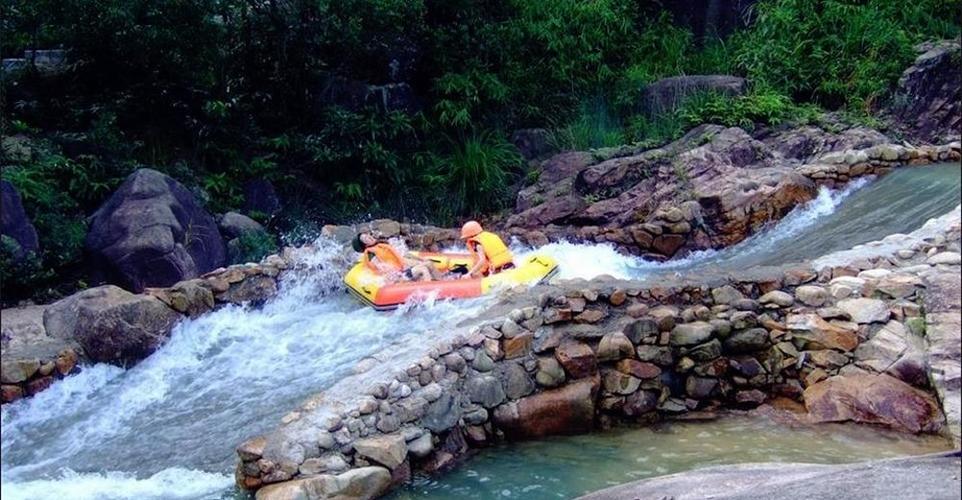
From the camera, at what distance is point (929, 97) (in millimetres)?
10547

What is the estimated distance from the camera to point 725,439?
557 cm

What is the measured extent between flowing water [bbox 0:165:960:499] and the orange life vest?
41cm

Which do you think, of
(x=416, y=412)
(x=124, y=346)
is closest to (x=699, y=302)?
(x=416, y=412)

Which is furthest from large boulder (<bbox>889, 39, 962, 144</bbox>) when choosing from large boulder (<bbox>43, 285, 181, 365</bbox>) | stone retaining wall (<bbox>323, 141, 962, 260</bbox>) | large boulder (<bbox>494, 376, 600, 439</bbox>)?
large boulder (<bbox>43, 285, 181, 365</bbox>)

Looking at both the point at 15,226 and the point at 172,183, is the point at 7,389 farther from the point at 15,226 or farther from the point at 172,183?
the point at 172,183

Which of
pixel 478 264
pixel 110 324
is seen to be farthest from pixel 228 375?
pixel 478 264

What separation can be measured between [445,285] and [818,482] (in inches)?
187

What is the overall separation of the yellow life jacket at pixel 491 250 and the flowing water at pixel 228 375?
26.7 inches

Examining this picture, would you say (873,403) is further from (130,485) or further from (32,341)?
(32,341)

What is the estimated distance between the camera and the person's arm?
309 inches

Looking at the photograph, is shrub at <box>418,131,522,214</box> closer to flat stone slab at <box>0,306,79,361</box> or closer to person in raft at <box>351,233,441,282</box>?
person in raft at <box>351,233,441,282</box>

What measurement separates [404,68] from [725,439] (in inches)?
338

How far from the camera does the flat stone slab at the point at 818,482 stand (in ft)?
8.82

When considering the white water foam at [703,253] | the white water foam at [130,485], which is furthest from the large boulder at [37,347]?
the white water foam at [703,253]
